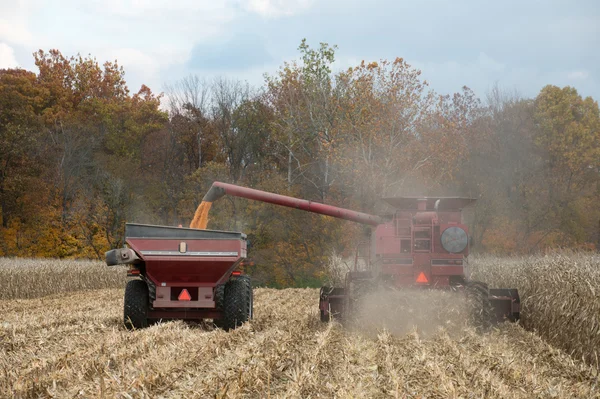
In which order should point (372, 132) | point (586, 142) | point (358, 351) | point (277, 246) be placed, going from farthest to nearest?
1. point (586, 142)
2. point (277, 246)
3. point (372, 132)
4. point (358, 351)

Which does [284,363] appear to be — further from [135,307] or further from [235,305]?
[135,307]

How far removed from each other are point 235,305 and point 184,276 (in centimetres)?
101

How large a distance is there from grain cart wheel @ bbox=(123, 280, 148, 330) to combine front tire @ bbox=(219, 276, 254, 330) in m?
1.35

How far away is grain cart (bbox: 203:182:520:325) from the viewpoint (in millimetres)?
12930

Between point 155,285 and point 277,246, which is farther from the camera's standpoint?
point 277,246

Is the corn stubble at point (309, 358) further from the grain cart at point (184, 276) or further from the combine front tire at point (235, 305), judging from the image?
the grain cart at point (184, 276)

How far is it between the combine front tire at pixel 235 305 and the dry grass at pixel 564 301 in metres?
5.04

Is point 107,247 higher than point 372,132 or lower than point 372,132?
lower

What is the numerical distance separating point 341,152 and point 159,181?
18891mm

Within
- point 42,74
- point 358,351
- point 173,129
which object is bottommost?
point 358,351

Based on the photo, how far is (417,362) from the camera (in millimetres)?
8734

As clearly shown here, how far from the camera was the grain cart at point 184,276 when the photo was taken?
12.4m

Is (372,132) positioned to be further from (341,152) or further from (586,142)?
(586,142)

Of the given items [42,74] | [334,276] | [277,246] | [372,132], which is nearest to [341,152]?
[372,132]
